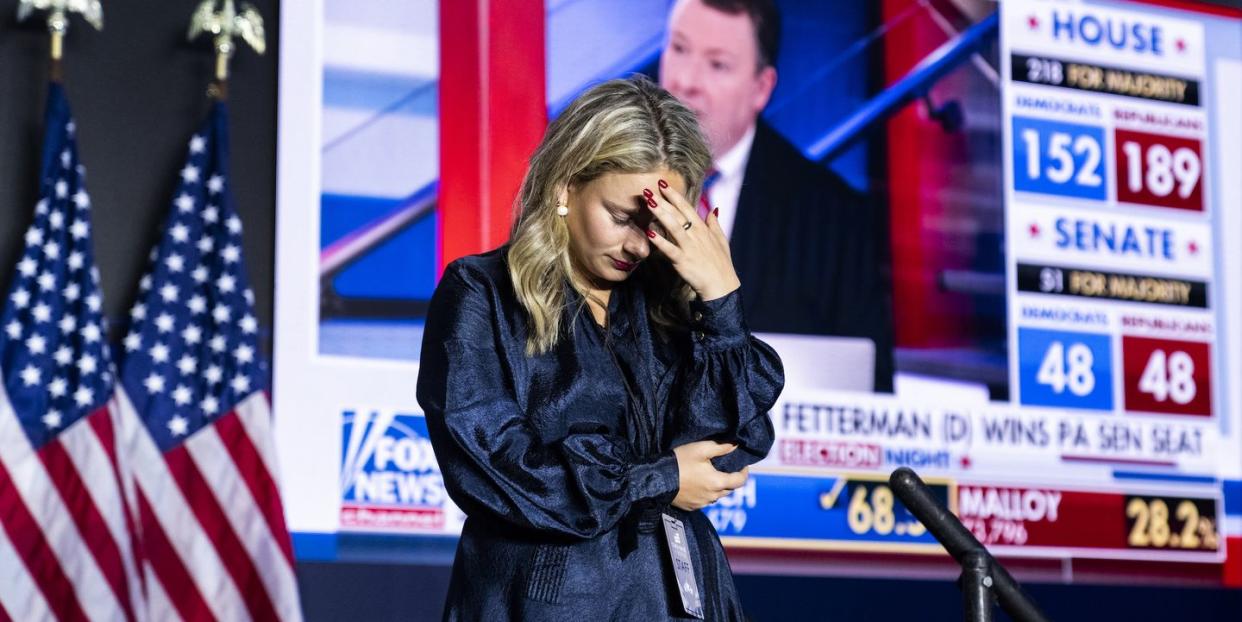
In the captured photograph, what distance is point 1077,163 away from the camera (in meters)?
5.00

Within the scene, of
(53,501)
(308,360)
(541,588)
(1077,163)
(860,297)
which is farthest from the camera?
(1077,163)

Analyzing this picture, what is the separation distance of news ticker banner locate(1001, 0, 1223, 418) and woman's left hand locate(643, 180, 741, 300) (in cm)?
313

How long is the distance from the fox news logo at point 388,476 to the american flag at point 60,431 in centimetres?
57

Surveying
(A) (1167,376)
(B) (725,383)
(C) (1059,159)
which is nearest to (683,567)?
(B) (725,383)

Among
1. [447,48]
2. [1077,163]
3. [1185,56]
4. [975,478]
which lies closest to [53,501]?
[447,48]

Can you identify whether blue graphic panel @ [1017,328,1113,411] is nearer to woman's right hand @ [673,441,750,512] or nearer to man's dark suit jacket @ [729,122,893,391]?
man's dark suit jacket @ [729,122,893,391]

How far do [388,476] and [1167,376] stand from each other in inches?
105

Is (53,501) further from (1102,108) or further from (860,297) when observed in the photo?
(1102,108)

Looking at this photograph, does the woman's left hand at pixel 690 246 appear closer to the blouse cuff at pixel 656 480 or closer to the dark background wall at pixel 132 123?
the blouse cuff at pixel 656 480

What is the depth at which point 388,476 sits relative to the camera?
397 cm

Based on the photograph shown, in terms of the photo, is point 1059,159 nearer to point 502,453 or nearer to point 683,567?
point 683,567

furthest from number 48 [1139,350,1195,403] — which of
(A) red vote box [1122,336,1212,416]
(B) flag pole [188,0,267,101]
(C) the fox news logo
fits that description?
(B) flag pole [188,0,267,101]

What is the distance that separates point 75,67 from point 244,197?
0.55 metres

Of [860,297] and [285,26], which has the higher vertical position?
[285,26]
